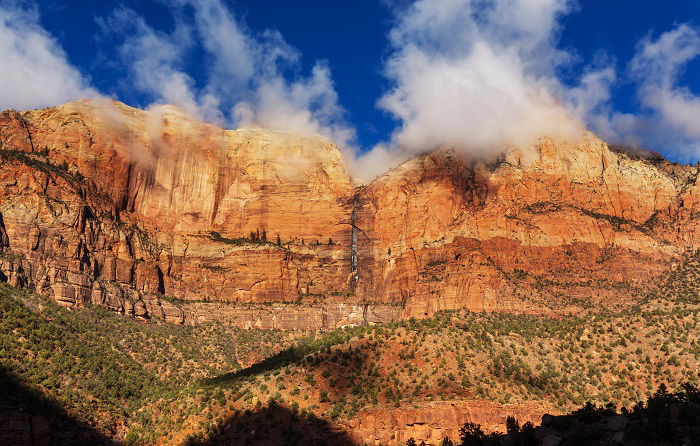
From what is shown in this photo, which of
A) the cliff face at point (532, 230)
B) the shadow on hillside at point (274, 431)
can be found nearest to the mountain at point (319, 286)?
the shadow on hillside at point (274, 431)

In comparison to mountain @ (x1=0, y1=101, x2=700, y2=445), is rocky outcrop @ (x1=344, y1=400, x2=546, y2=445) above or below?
below

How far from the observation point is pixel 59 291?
9306cm

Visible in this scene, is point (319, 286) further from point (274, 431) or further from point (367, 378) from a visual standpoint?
point (274, 431)

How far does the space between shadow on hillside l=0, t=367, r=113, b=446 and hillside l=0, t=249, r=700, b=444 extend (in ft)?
0.95

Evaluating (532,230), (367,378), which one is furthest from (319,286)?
(367,378)

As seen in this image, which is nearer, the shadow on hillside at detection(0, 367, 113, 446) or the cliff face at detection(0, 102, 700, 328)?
the shadow on hillside at detection(0, 367, 113, 446)

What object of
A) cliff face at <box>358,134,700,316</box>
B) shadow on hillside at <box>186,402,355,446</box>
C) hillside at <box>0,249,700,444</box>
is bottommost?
shadow on hillside at <box>186,402,355,446</box>

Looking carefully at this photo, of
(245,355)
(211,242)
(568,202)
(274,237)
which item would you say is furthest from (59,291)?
(568,202)

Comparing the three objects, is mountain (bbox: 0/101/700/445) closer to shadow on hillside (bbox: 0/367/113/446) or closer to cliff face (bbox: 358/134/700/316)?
shadow on hillside (bbox: 0/367/113/446)

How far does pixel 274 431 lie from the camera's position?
189ft

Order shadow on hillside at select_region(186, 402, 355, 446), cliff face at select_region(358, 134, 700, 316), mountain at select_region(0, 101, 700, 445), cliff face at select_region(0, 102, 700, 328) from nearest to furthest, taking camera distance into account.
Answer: shadow on hillside at select_region(186, 402, 355, 446) < mountain at select_region(0, 101, 700, 445) < cliff face at select_region(0, 102, 700, 328) < cliff face at select_region(358, 134, 700, 316)

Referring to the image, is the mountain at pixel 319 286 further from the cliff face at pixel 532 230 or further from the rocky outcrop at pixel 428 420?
the cliff face at pixel 532 230

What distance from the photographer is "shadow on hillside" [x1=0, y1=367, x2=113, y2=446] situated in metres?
55.0

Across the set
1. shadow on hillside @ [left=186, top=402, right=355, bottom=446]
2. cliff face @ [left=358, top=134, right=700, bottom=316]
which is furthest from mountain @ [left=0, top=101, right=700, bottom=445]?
cliff face @ [left=358, top=134, right=700, bottom=316]
